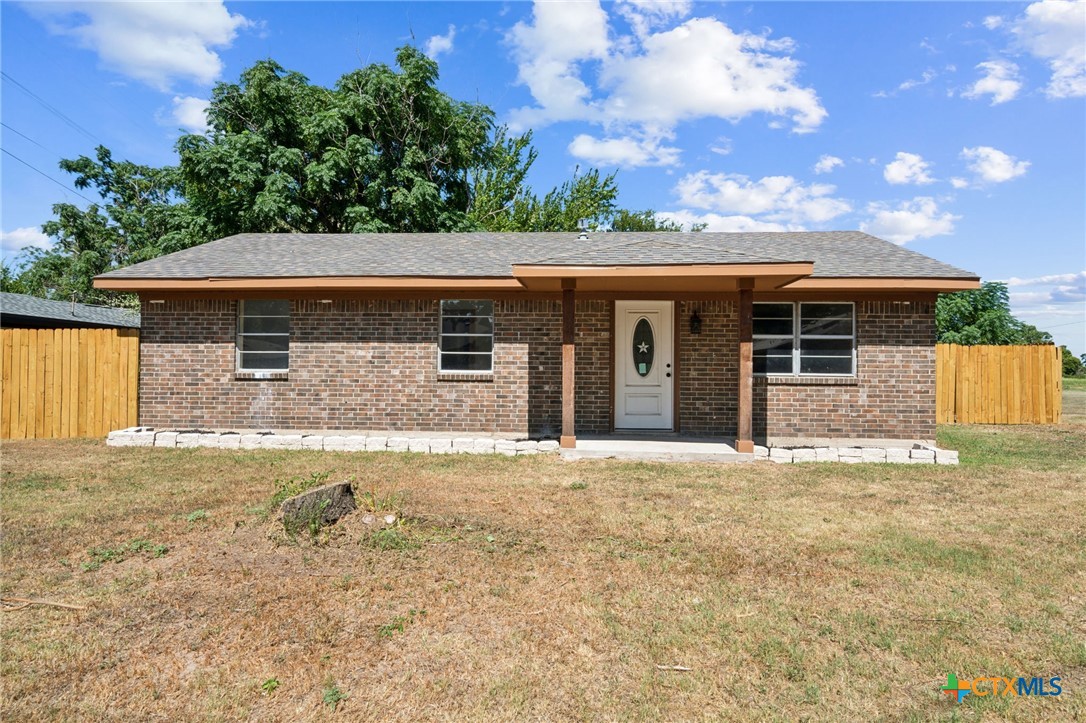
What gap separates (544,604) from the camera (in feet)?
12.0

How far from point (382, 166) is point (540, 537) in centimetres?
1768

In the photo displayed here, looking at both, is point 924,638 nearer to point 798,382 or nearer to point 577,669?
point 577,669

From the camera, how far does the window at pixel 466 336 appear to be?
10.0 metres

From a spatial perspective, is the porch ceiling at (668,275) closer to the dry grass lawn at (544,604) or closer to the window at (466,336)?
the window at (466,336)

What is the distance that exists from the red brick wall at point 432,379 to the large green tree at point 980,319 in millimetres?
13704

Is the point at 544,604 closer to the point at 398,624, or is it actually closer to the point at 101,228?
the point at 398,624

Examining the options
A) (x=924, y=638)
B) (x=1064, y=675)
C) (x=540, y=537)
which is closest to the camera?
(x=1064, y=675)

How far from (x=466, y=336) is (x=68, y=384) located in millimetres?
6868

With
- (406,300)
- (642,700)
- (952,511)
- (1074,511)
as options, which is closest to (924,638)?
(642,700)

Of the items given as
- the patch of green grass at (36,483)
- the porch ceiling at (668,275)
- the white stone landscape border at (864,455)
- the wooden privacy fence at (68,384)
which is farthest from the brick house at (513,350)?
the patch of green grass at (36,483)

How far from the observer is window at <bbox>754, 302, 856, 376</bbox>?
961 cm

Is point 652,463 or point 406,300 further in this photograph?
point 406,300

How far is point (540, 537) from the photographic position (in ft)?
16.1

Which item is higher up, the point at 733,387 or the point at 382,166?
the point at 382,166
